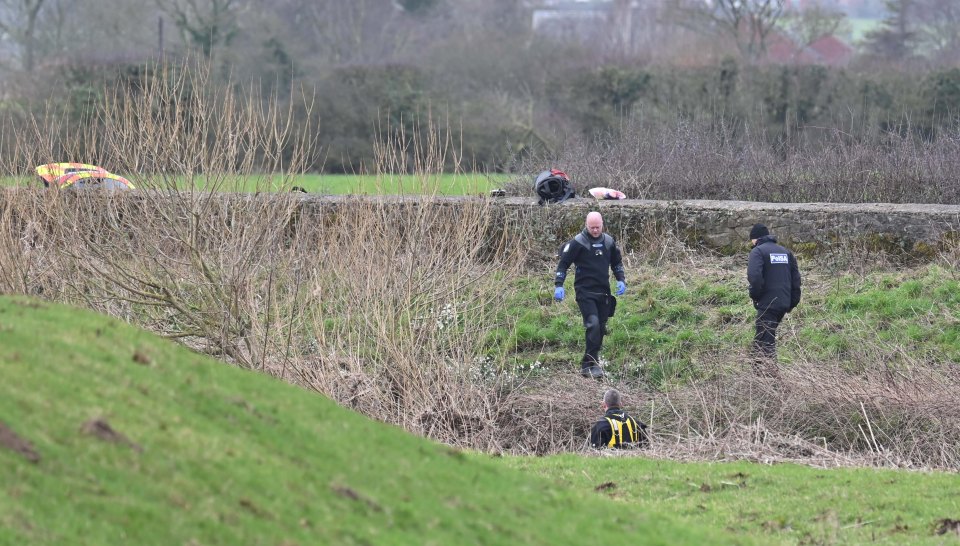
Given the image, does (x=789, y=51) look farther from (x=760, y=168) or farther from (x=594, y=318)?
(x=594, y=318)

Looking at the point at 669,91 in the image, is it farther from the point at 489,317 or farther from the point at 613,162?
the point at 489,317

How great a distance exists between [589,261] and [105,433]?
32.0ft

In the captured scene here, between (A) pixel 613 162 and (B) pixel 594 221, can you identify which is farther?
(A) pixel 613 162

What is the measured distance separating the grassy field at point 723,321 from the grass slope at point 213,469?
26.1ft

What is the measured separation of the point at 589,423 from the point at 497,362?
2.57 meters

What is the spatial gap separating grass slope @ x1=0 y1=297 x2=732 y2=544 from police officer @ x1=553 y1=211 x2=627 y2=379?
7.48m

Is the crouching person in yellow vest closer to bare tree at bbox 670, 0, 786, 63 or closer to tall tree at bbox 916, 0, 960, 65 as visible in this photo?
bare tree at bbox 670, 0, 786, 63

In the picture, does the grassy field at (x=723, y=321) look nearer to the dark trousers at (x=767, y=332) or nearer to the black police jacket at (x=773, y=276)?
the dark trousers at (x=767, y=332)

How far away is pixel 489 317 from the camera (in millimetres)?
16391

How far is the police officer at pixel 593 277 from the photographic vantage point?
14906mm

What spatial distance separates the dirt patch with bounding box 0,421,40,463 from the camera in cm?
545

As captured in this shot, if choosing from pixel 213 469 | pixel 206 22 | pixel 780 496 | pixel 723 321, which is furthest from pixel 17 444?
pixel 206 22

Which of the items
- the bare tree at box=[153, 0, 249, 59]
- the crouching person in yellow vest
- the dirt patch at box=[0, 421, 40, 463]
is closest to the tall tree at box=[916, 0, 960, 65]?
the bare tree at box=[153, 0, 249, 59]

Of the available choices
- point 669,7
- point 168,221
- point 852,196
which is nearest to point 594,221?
point 168,221
